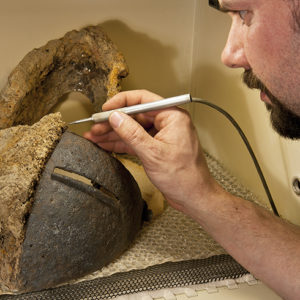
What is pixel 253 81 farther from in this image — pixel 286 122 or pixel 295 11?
pixel 295 11

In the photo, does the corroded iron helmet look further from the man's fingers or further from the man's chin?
the man's chin

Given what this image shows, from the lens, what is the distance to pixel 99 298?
0.94m

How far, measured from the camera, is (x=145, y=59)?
1583mm

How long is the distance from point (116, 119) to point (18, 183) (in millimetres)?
256

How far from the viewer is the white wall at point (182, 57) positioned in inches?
49.8

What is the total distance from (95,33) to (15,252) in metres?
0.77

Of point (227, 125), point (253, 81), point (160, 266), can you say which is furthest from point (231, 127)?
point (160, 266)

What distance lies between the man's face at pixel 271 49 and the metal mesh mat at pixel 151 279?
397mm

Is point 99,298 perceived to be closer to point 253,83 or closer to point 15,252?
point 15,252

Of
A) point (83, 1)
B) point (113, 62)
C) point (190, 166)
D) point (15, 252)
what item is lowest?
point (15, 252)

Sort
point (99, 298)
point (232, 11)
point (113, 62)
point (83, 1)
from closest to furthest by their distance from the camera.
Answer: point (232, 11), point (99, 298), point (113, 62), point (83, 1)

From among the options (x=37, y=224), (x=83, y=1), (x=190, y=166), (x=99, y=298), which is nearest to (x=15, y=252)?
(x=37, y=224)

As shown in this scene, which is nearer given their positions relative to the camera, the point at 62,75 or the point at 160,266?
the point at 160,266

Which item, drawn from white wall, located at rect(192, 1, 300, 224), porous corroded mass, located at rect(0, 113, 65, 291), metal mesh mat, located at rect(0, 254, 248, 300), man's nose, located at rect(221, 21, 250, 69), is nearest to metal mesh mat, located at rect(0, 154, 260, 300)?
metal mesh mat, located at rect(0, 254, 248, 300)
